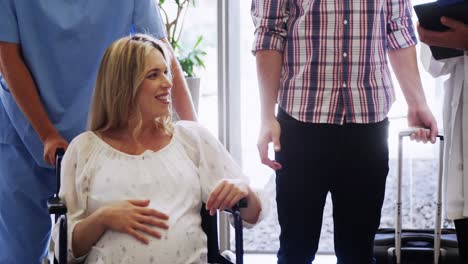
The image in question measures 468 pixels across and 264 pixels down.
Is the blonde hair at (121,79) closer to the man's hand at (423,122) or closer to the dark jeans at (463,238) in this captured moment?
the man's hand at (423,122)

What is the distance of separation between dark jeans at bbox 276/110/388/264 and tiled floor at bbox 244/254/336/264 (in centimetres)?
142

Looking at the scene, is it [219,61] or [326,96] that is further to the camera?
[219,61]

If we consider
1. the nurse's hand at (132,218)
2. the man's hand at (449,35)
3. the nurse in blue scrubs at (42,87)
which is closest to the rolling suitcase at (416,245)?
the man's hand at (449,35)

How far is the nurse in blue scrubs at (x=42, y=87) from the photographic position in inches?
72.0

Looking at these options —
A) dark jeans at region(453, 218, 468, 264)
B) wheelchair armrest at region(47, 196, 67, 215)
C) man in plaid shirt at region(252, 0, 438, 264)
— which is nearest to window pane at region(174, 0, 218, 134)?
man in plaid shirt at region(252, 0, 438, 264)

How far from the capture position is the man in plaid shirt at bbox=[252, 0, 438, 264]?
1797 millimetres

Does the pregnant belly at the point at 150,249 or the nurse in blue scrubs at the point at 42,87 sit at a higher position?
the nurse in blue scrubs at the point at 42,87

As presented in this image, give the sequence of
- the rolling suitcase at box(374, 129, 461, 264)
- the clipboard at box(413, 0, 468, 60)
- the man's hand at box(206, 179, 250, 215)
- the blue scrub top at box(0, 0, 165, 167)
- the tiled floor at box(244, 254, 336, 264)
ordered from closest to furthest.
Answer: the man's hand at box(206, 179, 250, 215) < the clipboard at box(413, 0, 468, 60) < the blue scrub top at box(0, 0, 165, 167) < the rolling suitcase at box(374, 129, 461, 264) < the tiled floor at box(244, 254, 336, 264)

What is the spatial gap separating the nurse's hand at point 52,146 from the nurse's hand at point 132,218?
0.88ft

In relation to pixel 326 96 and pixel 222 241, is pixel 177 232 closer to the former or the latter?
pixel 326 96

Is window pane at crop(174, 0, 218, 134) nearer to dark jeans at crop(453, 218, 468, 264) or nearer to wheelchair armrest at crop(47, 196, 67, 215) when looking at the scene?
dark jeans at crop(453, 218, 468, 264)

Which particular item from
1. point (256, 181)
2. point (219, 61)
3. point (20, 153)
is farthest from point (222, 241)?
point (20, 153)

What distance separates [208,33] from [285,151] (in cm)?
143

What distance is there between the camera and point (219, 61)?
A: 10.1 ft
